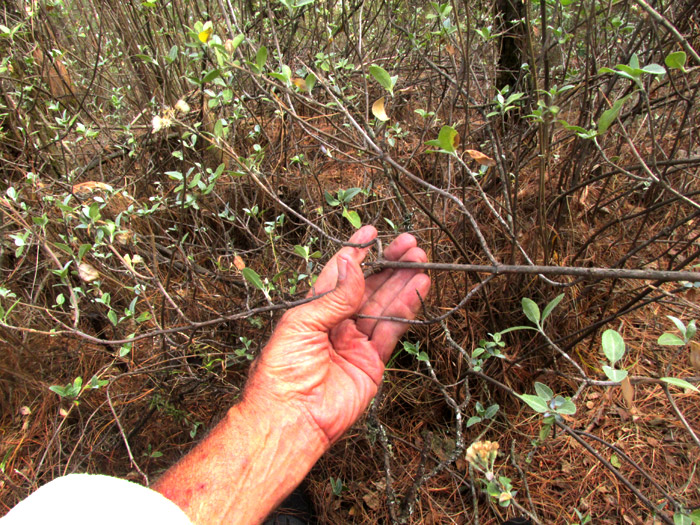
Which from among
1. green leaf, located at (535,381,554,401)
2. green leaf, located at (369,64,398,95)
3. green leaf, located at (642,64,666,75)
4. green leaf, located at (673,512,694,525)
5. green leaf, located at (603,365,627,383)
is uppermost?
green leaf, located at (369,64,398,95)

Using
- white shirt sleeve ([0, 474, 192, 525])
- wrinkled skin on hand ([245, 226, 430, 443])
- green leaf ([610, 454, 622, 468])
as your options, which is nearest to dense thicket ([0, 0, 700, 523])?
green leaf ([610, 454, 622, 468])

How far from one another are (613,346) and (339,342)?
1.03m

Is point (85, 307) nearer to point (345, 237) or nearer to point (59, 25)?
point (345, 237)

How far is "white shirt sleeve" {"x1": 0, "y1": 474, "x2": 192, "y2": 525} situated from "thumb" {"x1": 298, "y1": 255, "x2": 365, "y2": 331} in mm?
704

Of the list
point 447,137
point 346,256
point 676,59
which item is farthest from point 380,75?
point 676,59

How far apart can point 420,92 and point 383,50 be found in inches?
20.7

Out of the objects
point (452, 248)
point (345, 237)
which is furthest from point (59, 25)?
point (452, 248)

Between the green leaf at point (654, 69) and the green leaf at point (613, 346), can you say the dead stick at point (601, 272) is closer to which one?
the green leaf at point (613, 346)

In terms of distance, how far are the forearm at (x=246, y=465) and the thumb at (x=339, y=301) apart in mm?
338

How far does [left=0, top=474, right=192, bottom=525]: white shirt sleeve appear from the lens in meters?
0.82

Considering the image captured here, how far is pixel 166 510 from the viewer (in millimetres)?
893

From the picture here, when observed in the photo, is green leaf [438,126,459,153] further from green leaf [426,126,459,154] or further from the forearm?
the forearm

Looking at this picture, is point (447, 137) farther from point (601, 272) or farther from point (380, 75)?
point (601, 272)

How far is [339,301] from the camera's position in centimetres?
142
